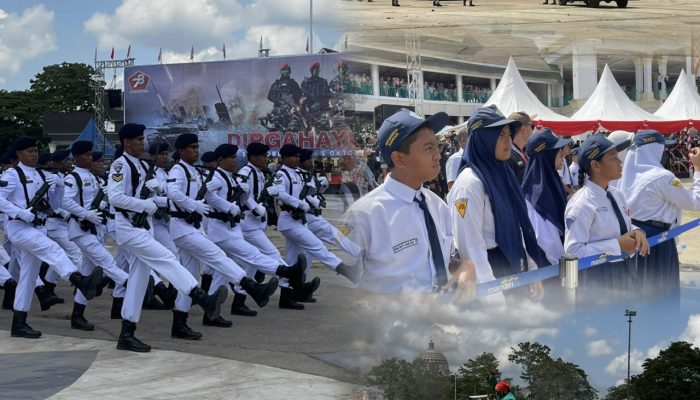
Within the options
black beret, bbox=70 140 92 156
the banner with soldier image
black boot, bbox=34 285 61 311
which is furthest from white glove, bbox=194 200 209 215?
the banner with soldier image

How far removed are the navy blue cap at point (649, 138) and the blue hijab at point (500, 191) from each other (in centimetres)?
95

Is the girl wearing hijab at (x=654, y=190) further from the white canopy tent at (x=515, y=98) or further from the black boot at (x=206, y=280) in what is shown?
the black boot at (x=206, y=280)

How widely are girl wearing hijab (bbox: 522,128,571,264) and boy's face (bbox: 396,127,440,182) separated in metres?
0.79

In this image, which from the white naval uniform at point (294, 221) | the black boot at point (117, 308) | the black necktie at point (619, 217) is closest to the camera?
the black necktie at point (619, 217)

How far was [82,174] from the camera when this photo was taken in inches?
413

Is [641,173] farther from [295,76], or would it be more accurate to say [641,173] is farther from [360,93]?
[295,76]

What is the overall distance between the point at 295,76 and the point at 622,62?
29.3 metres

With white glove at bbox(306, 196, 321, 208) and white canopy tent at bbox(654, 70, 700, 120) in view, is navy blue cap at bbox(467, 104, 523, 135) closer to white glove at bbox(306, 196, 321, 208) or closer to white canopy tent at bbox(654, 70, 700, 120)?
white canopy tent at bbox(654, 70, 700, 120)

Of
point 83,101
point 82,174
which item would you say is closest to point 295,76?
point 82,174

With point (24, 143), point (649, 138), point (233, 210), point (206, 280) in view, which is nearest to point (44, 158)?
point (24, 143)

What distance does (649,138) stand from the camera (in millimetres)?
3297

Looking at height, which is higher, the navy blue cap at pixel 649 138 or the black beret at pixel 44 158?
the black beret at pixel 44 158

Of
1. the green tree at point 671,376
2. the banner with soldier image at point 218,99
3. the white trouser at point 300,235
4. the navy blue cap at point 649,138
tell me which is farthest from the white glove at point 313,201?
the banner with soldier image at point 218,99

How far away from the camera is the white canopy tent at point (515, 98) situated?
8.16 feet
